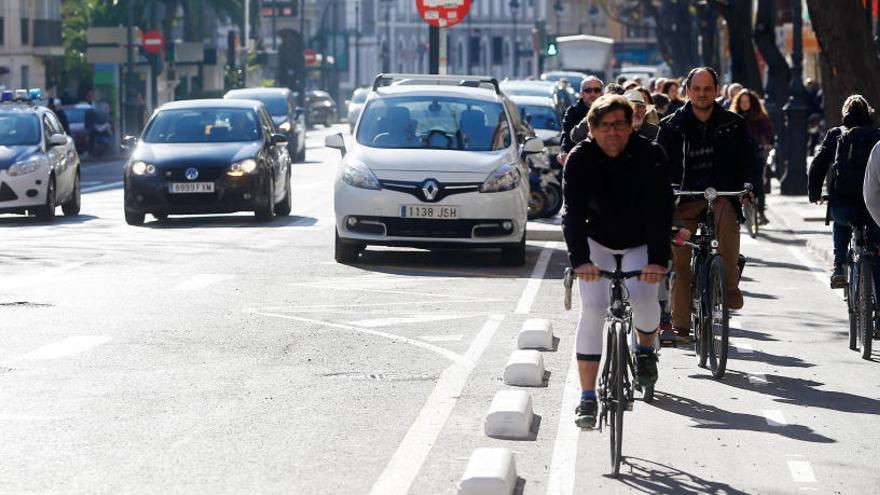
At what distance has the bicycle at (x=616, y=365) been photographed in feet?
28.3

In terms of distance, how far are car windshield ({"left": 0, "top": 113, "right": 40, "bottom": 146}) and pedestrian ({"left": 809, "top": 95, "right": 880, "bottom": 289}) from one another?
15521mm

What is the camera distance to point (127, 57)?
202ft

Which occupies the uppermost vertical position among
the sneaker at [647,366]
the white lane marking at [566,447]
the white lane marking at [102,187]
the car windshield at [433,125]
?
the car windshield at [433,125]

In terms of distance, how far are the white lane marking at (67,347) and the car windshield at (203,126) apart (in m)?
13.1

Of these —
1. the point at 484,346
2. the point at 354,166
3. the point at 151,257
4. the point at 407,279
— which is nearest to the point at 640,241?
the point at 484,346

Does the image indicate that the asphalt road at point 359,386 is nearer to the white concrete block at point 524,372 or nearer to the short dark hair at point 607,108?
the white concrete block at point 524,372

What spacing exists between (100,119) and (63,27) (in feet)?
106

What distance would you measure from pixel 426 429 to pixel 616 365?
4.30 feet

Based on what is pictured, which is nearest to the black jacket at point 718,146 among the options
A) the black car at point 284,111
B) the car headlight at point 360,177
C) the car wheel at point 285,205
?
the car headlight at point 360,177

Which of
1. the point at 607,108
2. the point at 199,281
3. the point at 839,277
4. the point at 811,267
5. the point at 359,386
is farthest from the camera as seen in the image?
the point at 811,267

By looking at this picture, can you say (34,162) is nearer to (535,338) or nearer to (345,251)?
(345,251)

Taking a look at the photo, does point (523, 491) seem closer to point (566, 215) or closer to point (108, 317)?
point (566, 215)

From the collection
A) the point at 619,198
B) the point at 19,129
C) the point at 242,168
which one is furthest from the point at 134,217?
the point at 619,198

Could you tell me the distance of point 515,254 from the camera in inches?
782
